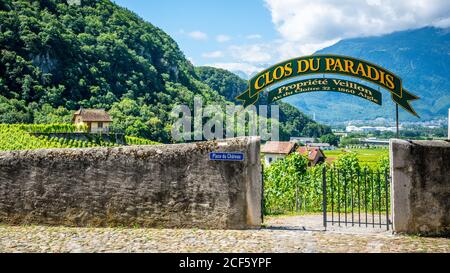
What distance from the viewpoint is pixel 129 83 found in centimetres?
11706

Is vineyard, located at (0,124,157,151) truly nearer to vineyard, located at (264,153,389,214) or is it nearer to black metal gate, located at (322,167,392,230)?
vineyard, located at (264,153,389,214)

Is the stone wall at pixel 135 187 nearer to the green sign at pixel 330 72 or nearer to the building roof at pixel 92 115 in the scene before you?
the green sign at pixel 330 72

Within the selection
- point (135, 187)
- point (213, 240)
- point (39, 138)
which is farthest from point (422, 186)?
point (39, 138)

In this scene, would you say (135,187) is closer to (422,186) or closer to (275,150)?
Result: (422,186)

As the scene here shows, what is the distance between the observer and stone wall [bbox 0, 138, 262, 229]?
9.24 meters

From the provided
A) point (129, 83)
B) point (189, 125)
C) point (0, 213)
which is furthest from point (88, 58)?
point (0, 213)

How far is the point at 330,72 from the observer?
Result: 10828 millimetres

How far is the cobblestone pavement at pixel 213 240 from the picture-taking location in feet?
25.3

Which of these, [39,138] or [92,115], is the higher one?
[92,115]

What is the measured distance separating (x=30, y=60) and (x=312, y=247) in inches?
4000

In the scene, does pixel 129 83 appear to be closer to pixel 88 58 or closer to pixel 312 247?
pixel 88 58

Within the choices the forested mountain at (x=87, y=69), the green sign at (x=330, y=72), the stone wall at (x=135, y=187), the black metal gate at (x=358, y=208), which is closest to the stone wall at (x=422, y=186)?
the black metal gate at (x=358, y=208)

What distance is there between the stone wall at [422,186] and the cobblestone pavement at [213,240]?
39cm

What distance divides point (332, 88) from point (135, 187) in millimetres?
5784
